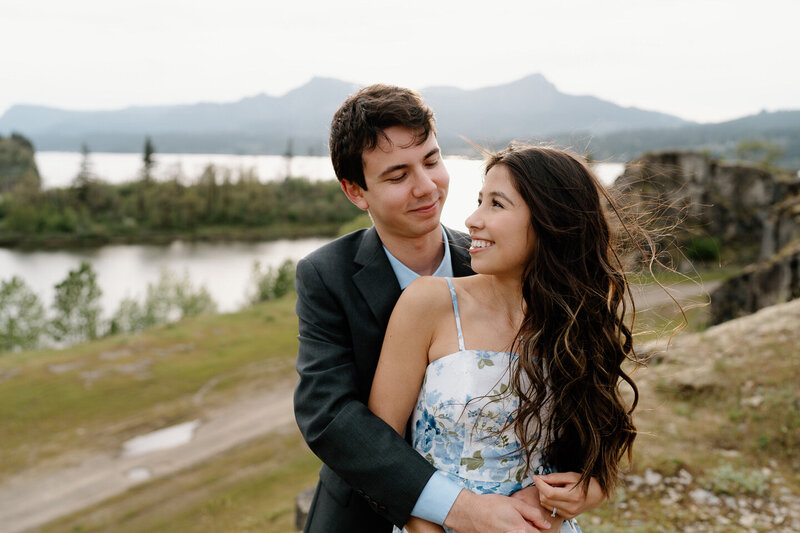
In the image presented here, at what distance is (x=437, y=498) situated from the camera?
2.12 metres

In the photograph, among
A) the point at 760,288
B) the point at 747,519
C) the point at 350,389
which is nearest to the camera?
the point at 350,389

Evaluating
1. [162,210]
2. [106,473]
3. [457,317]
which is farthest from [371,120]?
[162,210]

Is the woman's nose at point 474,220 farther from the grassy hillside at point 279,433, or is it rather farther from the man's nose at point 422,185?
the grassy hillside at point 279,433

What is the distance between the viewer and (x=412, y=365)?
2.20 metres

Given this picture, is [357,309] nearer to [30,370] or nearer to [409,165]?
[409,165]

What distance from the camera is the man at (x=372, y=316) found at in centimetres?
212

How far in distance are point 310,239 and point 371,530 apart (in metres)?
72.8

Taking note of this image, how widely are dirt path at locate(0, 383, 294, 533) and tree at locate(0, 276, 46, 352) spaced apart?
2210 cm

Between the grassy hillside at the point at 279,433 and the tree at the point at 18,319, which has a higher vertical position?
the grassy hillside at the point at 279,433

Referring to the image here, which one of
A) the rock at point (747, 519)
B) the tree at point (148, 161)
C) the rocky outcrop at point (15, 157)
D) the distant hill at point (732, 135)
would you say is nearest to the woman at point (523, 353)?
the rock at point (747, 519)

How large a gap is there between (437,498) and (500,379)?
0.47m

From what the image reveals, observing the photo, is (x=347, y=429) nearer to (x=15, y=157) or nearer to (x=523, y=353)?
(x=523, y=353)

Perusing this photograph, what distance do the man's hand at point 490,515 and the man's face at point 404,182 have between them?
1.10m

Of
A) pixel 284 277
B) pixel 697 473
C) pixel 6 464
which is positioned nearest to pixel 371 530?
pixel 697 473
